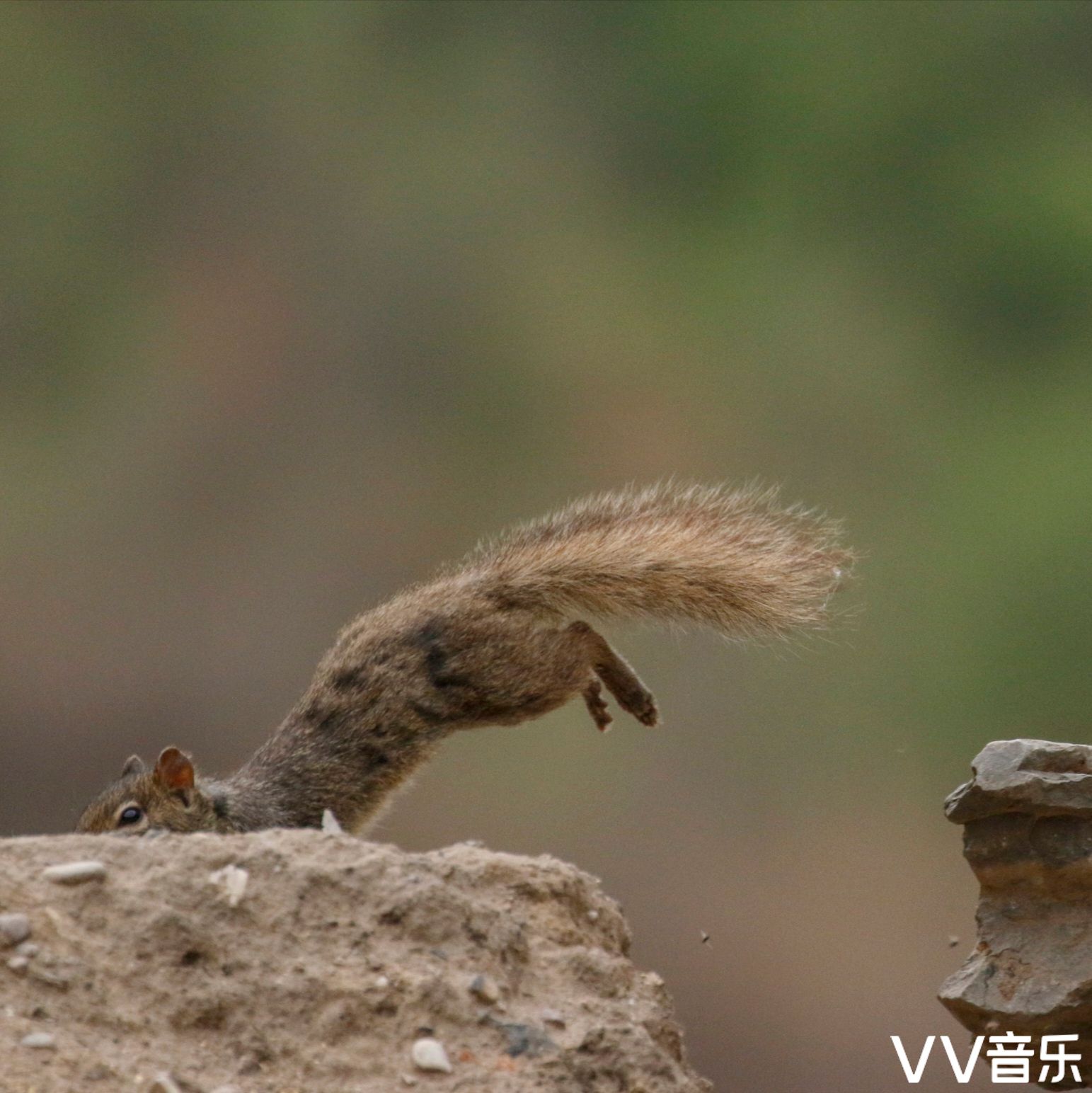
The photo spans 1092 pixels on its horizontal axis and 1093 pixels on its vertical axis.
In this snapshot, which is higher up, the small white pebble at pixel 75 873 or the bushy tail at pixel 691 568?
the small white pebble at pixel 75 873

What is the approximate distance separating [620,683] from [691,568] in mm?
302

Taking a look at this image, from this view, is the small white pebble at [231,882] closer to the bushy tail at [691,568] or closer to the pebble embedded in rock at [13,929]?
the pebble embedded in rock at [13,929]

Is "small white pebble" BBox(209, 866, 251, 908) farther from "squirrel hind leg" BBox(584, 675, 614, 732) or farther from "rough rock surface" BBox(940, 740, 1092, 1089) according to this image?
"squirrel hind leg" BBox(584, 675, 614, 732)

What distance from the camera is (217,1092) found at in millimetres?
1753

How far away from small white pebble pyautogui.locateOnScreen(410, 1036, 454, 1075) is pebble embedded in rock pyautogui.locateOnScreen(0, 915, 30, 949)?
486 mm

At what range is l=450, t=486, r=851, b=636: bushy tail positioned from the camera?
350 cm

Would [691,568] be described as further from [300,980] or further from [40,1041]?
[40,1041]

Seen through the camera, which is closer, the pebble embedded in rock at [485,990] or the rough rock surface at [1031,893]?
the pebble embedded in rock at [485,990]

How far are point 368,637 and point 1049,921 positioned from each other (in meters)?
1.62

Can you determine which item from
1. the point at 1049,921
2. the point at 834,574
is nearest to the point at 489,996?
the point at 1049,921

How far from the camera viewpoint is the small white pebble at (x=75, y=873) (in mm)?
1993

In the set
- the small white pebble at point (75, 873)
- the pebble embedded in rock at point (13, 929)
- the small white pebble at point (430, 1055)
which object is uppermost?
the small white pebble at point (75, 873)

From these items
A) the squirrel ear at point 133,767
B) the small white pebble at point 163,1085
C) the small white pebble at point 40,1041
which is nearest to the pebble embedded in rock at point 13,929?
the small white pebble at point 40,1041

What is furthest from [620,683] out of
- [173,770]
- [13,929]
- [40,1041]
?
[40,1041]
